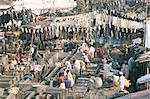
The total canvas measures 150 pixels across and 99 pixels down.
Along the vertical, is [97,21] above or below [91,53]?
above

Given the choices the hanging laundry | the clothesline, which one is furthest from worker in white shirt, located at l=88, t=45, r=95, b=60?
the clothesline

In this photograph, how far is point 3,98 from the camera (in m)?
12.1

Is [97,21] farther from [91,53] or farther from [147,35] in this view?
[147,35]

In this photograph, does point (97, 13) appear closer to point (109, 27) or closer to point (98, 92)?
point (109, 27)

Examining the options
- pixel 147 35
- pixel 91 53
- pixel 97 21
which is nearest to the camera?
pixel 147 35

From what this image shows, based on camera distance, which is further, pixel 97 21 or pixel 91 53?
pixel 97 21

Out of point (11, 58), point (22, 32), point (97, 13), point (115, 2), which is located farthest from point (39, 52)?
point (115, 2)

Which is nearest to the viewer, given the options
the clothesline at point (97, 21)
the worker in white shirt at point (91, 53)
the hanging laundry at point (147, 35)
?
the hanging laundry at point (147, 35)

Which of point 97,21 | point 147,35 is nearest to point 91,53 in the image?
point 147,35

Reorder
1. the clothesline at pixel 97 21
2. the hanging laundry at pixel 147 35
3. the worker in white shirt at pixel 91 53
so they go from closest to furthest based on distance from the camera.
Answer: the hanging laundry at pixel 147 35 → the worker in white shirt at pixel 91 53 → the clothesline at pixel 97 21

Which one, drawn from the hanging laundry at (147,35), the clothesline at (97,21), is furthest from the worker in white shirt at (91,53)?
the clothesline at (97,21)

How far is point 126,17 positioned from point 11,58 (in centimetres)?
690

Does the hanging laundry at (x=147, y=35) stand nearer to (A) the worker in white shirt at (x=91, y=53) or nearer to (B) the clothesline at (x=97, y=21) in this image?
(A) the worker in white shirt at (x=91, y=53)

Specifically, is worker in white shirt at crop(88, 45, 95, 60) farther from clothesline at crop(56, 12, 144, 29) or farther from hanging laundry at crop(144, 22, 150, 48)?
clothesline at crop(56, 12, 144, 29)
